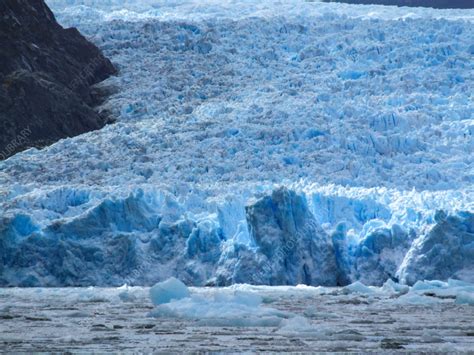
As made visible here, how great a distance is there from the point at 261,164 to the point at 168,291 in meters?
8.19

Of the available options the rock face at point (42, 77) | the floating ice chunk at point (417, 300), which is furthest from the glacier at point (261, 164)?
the floating ice chunk at point (417, 300)

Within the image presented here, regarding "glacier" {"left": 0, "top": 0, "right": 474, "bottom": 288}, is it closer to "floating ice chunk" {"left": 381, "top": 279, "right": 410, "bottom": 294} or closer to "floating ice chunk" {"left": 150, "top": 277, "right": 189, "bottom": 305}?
"floating ice chunk" {"left": 381, "top": 279, "right": 410, "bottom": 294}

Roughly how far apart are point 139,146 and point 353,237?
5.55 metres

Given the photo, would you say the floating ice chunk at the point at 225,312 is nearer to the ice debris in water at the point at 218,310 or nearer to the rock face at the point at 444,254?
the ice debris in water at the point at 218,310

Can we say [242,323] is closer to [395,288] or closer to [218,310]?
[218,310]

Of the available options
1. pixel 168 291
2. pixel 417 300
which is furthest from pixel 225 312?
pixel 417 300

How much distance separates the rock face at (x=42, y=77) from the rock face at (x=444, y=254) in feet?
30.8

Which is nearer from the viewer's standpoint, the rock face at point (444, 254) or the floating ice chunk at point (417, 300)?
the floating ice chunk at point (417, 300)

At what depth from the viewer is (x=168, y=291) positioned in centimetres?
946

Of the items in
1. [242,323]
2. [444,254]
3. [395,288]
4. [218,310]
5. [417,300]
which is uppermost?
[242,323]

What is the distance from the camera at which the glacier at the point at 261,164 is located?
46.8 feet

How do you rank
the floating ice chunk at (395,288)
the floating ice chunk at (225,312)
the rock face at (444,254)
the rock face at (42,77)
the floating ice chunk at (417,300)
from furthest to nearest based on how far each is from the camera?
the rock face at (42,77)
the rock face at (444,254)
the floating ice chunk at (395,288)
the floating ice chunk at (417,300)
the floating ice chunk at (225,312)

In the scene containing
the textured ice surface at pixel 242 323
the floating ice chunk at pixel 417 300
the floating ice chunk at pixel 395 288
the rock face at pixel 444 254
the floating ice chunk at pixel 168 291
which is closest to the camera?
the textured ice surface at pixel 242 323

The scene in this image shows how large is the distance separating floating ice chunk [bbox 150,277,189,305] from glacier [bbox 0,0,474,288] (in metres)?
4.48
